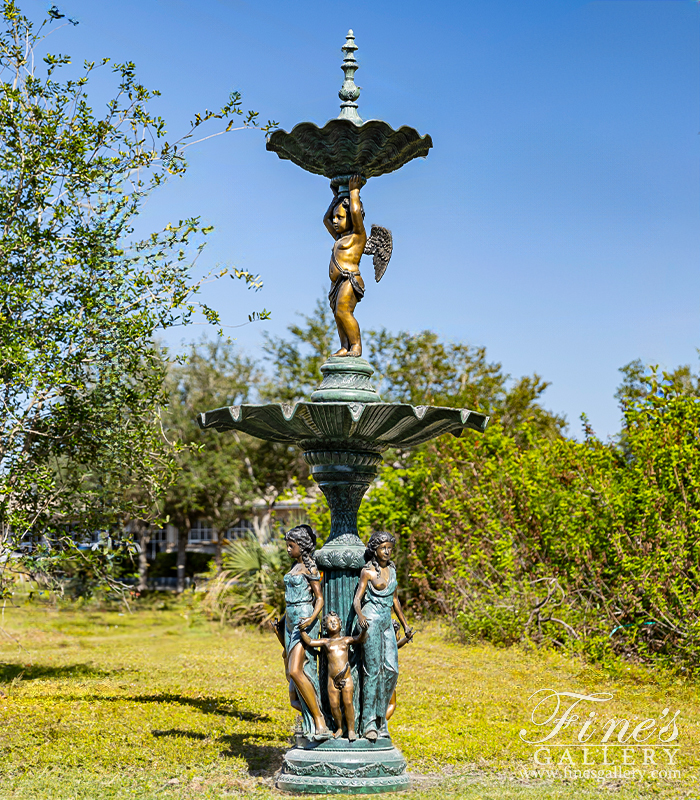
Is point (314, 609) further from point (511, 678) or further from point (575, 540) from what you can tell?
point (575, 540)

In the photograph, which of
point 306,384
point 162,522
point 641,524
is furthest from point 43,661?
point 306,384

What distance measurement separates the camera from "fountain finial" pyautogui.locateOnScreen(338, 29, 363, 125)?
6.28 metres

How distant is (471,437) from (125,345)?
6425 mm

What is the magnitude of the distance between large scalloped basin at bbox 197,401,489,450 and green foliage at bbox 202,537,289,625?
10961 millimetres

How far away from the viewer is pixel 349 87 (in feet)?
21.0

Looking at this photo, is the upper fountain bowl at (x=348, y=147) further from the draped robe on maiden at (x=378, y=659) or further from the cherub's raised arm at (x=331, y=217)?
the draped robe on maiden at (x=378, y=659)

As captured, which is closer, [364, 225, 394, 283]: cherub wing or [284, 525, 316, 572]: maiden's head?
[284, 525, 316, 572]: maiden's head

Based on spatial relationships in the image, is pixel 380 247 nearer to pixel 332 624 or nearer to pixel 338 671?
pixel 332 624

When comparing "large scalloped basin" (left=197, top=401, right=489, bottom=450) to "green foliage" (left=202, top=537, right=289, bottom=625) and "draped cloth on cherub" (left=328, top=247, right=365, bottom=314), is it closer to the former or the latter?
"draped cloth on cherub" (left=328, top=247, right=365, bottom=314)

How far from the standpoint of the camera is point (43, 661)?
12906mm

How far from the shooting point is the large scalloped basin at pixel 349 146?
598 centimetres

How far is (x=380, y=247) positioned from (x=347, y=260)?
0.36m

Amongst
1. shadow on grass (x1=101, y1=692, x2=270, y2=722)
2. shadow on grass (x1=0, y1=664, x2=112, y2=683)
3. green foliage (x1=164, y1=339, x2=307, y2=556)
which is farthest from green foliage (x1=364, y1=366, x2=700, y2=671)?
green foliage (x1=164, y1=339, x2=307, y2=556)

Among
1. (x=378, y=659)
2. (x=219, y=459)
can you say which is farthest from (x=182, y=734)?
(x=219, y=459)
